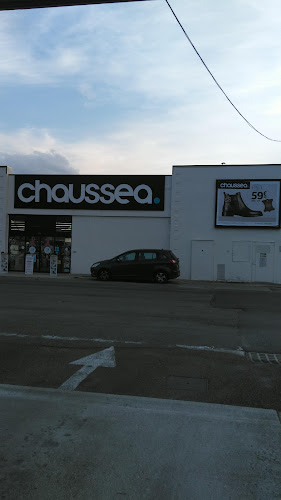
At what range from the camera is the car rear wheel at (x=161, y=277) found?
68.2 feet

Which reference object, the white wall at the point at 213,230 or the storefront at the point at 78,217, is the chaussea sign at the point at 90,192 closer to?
the storefront at the point at 78,217

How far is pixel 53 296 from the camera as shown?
45.3 feet

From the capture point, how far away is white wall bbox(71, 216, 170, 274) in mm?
25000

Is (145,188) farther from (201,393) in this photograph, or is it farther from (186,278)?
(201,393)

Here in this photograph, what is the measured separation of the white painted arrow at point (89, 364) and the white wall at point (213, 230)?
1752 centimetres

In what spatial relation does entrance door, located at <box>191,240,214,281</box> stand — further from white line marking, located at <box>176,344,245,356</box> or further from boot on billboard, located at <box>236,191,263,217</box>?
white line marking, located at <box>176,344,245,356</box>

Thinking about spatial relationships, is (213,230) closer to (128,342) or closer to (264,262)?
(264,262)

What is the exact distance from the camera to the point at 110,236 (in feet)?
83.1

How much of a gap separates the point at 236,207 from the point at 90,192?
28.4ft

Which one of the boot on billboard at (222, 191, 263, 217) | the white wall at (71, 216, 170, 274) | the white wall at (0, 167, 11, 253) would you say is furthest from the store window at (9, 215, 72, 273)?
the boot on billboard at (222, 191, 263, 217)

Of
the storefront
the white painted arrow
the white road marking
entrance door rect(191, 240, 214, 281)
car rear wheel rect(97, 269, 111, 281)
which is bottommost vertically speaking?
the white painted arrow

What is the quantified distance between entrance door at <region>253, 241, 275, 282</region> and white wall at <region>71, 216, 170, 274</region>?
5.11 metres

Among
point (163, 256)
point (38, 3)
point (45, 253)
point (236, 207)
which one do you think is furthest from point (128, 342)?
point (45, 253)

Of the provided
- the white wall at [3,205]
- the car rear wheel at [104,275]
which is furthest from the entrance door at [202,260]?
the white wall at [3,205]
